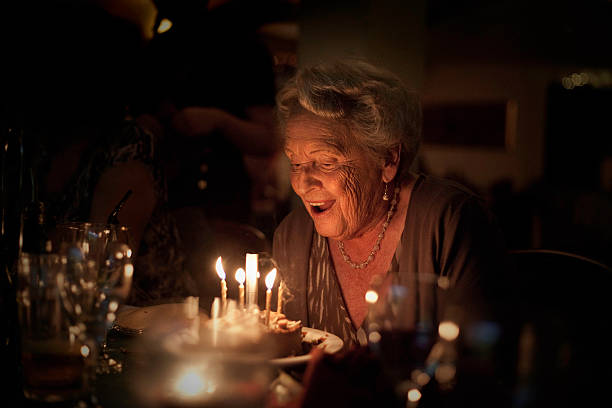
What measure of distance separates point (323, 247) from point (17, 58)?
2.70 metres

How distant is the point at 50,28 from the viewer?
3959mm

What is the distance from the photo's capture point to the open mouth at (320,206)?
7.20 ft

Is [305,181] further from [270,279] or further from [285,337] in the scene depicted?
[285,337]

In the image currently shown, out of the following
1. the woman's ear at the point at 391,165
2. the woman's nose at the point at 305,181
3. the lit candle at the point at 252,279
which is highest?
the woman's ear at the point at 391,165

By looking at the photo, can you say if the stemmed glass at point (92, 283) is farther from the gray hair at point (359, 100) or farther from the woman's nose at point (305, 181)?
the gray hair at point (359, 100)

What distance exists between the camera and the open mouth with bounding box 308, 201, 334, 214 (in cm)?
219

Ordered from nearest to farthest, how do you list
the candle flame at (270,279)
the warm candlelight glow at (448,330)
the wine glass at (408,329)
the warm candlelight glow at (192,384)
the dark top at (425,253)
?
the warm candlelight glow at (192,384) → the warm candlelight glow at (448,330) → the wine glass at (408,329) → the candle flame at (270,279) → the dark top at (425,253)

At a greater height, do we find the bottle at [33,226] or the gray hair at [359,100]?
the gray hair at [359,100]

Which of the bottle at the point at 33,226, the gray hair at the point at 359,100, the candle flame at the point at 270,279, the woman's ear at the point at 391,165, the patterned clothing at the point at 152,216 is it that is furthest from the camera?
the patterned clothing at the point at 152,216

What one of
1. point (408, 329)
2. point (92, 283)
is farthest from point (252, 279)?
point (408, 329)

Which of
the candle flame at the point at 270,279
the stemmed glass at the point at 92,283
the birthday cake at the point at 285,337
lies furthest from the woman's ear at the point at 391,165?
the stemmed glass at the point at 92,283

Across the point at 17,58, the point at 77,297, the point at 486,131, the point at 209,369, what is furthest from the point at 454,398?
the point at 486,131

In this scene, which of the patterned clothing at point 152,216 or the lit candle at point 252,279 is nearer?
the lit candle at point 252,279

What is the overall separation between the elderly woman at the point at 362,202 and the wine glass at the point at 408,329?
0.85m
